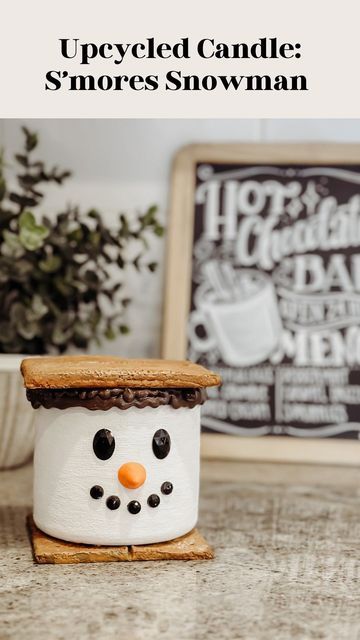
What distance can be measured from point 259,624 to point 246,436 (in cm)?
60

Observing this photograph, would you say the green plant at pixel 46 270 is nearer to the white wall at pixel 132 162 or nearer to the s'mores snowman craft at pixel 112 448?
the white wall at pixel 132 162

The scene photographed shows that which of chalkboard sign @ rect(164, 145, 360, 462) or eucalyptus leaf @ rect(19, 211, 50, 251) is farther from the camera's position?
chalkboard sign @ rect(164, 145, 360, 462)

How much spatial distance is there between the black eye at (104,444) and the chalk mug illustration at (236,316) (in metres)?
0.53

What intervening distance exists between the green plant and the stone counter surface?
266 millimetres

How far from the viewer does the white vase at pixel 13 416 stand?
3.08ft

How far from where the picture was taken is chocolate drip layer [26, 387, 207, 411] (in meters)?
0.65

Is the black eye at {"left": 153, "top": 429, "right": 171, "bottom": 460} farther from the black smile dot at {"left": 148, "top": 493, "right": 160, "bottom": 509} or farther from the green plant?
the green plant

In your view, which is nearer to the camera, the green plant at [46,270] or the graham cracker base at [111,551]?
the graham cracker base at [111,551]

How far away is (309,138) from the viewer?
1209 millimetres

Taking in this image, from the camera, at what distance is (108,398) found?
646mm

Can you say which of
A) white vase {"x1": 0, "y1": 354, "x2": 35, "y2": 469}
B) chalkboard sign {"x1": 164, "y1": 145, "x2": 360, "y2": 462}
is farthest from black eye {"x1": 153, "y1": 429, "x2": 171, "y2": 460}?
chalkboard sign {"x1": 164, "y1": 145, "x2": 360, "y2": 462}
